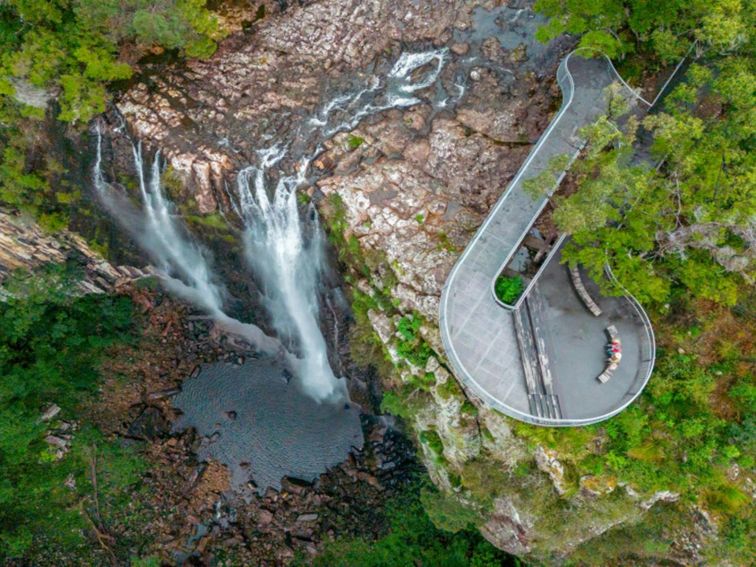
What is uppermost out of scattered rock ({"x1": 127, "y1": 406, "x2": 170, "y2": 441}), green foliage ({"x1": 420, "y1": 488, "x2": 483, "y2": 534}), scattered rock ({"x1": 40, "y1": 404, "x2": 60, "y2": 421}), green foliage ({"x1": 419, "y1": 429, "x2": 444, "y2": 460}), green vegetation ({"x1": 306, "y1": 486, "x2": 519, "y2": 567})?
green foliage ({"x1": 419, "y1": 429, "x2": 444, "y2": 460})

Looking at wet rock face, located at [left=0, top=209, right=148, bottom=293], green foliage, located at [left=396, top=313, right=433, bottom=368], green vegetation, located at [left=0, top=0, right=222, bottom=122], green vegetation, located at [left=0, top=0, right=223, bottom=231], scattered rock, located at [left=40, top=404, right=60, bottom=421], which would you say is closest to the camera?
green foliage, located at [left=396, top=313, right=433, bottom=368]

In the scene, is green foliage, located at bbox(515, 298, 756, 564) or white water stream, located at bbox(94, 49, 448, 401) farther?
white water stream, located at bbox(94, 49, 448, 401)

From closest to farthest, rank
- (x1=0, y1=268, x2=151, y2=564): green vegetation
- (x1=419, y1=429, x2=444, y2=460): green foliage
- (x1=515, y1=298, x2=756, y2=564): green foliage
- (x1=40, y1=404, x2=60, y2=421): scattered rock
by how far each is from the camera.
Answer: (x1=515, y1=298, x2=756, y2=564): green foliage
(x1=419, y1=429, x2=444, y2=460): green foliage
(x1=0, y1=268, x2=151, y2=564): green vegetation
(x1=40, y1=404, x2=60, y2=421): scattered rock

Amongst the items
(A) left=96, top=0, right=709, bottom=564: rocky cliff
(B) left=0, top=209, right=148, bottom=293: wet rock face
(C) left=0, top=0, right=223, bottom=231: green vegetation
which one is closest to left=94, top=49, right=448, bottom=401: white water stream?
(A) left=96, top=0, right=709, bottom=564: rocky cliff

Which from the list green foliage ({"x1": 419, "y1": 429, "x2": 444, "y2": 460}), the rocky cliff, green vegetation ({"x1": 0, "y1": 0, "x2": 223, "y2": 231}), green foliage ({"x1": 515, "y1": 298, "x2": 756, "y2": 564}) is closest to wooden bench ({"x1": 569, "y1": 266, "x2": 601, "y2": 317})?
green foliage ({"x1": 515, "y1": 298, "x2": 756, "y2": 564})

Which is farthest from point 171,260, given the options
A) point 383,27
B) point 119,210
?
point 383,27

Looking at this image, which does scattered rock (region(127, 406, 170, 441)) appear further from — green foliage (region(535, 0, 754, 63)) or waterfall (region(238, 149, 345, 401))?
green foliage (region(535, 0, 754, 63))

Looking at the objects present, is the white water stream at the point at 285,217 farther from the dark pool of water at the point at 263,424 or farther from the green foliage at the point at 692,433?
the green foliage at the point at 692,433

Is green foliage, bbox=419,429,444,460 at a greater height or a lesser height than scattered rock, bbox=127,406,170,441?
greater
